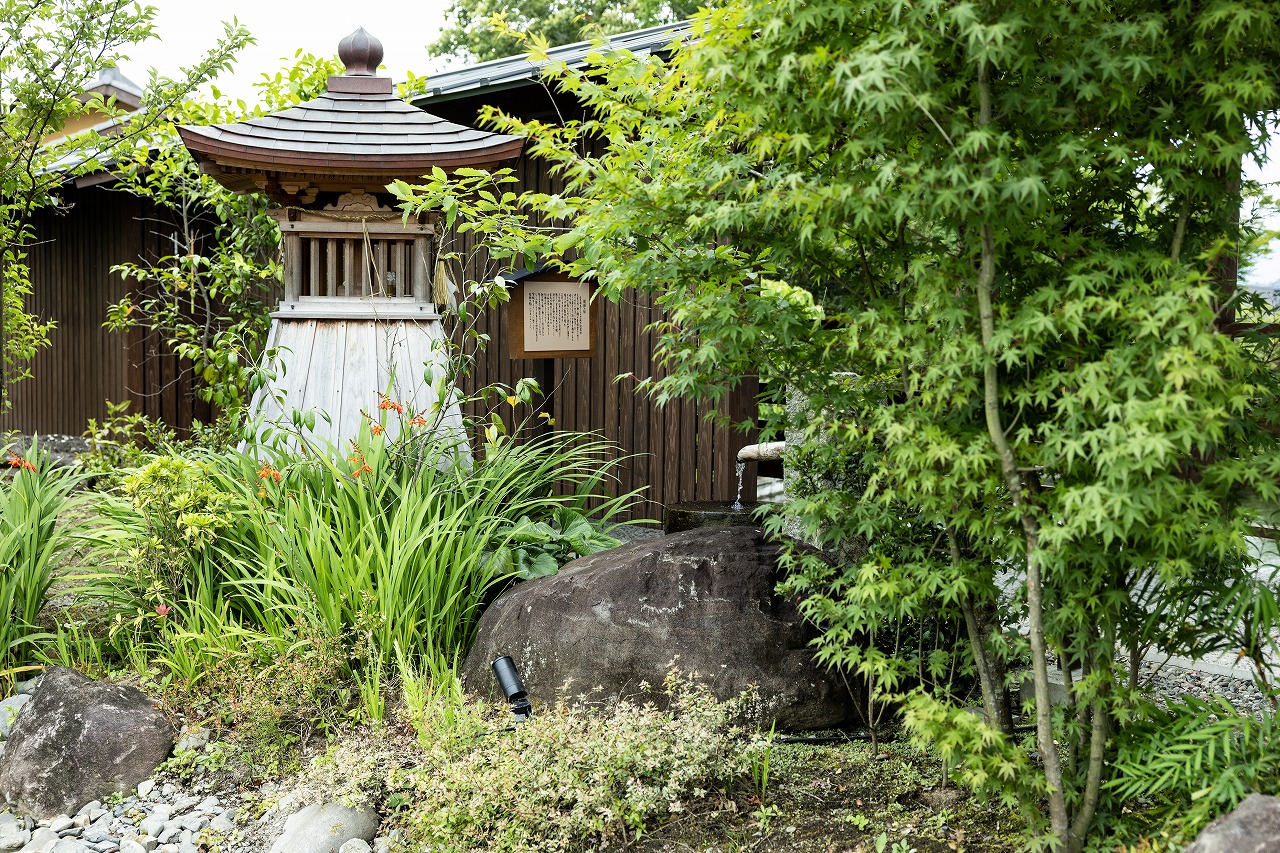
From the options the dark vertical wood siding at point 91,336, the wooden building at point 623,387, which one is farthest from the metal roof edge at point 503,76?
the dark vertical wood siding at point 91,336

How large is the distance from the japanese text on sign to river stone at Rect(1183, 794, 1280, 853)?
447 centimetres

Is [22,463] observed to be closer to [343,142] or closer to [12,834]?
[12,834]

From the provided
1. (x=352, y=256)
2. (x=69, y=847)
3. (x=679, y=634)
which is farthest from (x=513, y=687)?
(x=352, y=256)

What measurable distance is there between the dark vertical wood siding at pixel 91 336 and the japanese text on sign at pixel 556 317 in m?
4.97

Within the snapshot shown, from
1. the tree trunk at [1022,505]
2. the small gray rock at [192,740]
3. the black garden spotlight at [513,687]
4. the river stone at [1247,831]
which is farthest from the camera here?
the small gray rock at [192,740]

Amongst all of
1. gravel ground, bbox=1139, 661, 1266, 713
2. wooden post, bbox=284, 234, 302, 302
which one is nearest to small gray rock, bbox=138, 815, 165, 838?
wooden post, bbox=284, 234, 302, 302

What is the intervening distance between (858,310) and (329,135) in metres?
3.48

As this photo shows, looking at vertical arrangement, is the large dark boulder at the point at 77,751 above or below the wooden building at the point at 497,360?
below

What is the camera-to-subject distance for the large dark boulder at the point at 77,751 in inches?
165

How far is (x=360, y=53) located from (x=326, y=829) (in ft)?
14.4

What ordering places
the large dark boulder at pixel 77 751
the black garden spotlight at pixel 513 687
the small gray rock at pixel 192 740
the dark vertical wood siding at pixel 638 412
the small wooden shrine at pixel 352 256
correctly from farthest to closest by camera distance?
the dark vertical wood siding at pixel 638 412 < the small wooden shrine at pixel 352 256 < the small gray rock at pixel 192 740 < the large dark boulder at pixel 77 751 < the black garden spotlight at pixel 513 687

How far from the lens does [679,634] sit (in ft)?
13.2

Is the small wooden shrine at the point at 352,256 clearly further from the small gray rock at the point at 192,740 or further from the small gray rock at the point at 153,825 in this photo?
the small gray rock at the point at 153,825

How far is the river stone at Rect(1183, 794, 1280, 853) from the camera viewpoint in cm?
243
